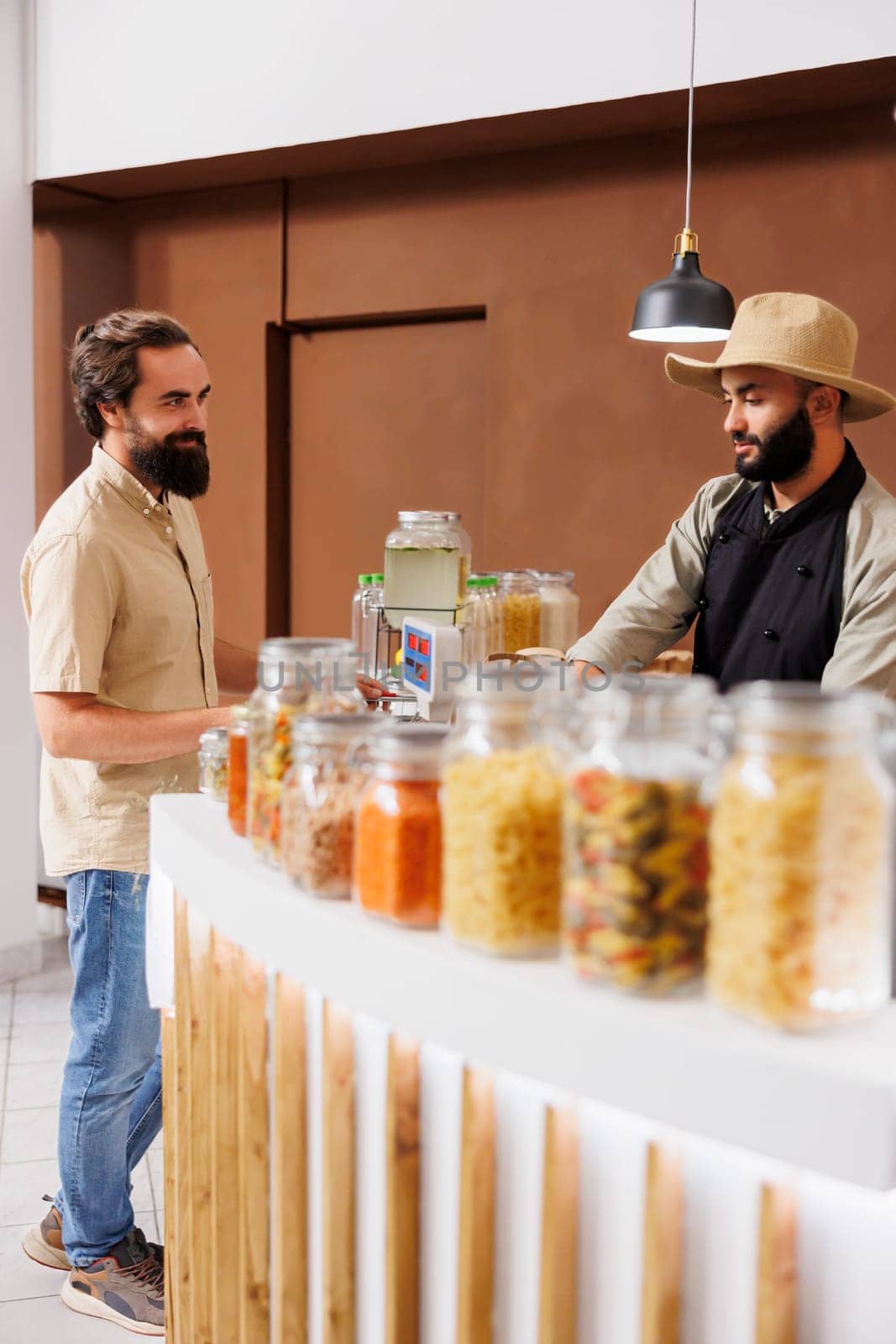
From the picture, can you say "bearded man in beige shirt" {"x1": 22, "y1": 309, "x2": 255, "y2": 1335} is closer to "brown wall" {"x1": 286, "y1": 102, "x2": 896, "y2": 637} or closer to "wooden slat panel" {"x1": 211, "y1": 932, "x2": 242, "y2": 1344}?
"wooden slat panel" {"x1": 211, "y1": 932, "x2": 242, "y2": 1344}

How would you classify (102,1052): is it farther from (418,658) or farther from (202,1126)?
(418,658)

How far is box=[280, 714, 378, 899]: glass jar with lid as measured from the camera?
4.16 feet

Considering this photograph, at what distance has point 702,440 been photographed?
389cm

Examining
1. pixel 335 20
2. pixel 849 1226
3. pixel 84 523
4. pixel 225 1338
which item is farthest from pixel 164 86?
pixel 849 1226

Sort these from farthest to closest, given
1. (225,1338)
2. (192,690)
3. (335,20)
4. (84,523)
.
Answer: (335,20) → (192,690) → (84,523) → (225,1338)

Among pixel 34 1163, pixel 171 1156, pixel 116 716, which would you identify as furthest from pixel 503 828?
pixel 34 1163

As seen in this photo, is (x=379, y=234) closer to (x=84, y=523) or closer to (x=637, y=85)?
(x=637, y=85)

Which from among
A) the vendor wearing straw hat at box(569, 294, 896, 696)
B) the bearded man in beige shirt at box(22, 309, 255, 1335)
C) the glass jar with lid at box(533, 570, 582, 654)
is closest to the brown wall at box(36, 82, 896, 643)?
the vendor wearing straw hat at box(569, 294, 896, 696)

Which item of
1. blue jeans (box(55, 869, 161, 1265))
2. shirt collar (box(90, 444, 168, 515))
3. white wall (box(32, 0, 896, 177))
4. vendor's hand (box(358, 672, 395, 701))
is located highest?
white wall (box(32, 0, 896, 177))

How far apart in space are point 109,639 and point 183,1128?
38.2 inches

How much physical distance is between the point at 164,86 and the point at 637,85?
1667 millimetres

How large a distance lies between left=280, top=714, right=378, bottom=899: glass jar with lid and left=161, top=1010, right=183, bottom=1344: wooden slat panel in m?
0.61

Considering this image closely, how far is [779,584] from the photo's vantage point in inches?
105

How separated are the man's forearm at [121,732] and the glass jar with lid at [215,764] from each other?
1.05ft
